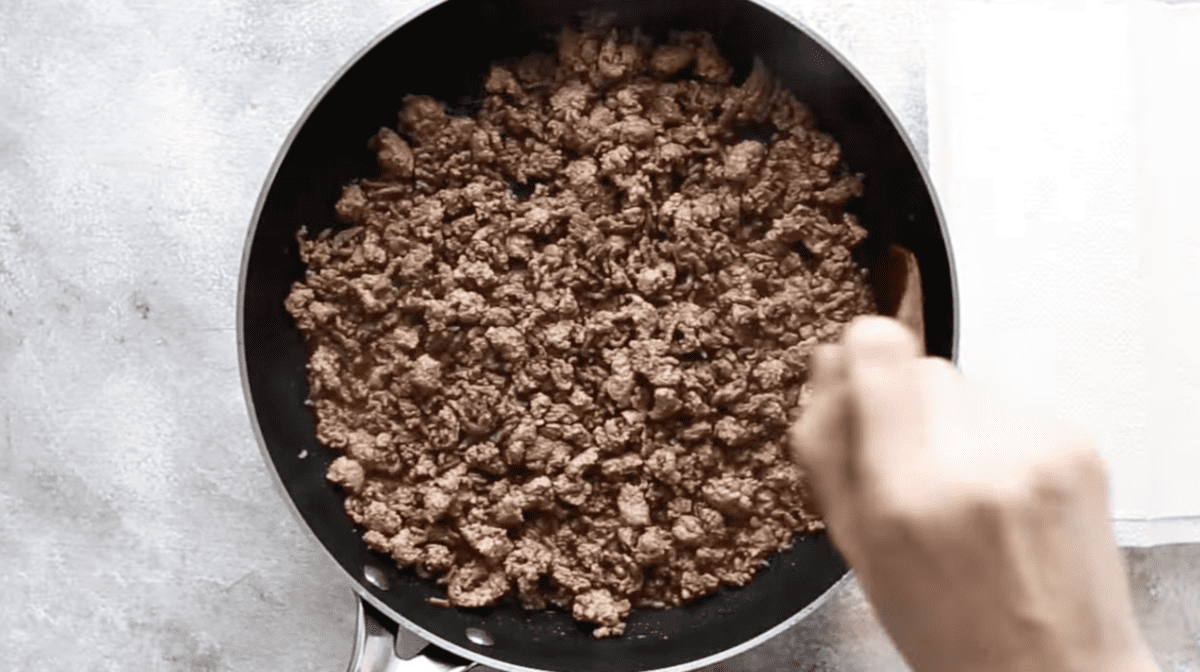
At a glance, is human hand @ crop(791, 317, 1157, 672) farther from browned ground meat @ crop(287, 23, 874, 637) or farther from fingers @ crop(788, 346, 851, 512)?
browned ground meat @ crop(287, 23, 874, 637)

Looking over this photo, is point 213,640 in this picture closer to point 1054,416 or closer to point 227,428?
point 227,428

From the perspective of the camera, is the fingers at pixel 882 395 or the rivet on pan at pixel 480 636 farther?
the rivet on pan at pixel 480 636

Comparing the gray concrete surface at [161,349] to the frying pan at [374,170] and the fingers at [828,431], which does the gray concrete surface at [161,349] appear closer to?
the frying pan at [374,170]

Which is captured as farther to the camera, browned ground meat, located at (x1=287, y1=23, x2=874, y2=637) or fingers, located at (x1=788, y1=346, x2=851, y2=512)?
browned ground meat, located at (x1=287, y1=23, x2=874, y2=637)

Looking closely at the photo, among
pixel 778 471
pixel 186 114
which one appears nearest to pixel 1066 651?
pixel 778 471

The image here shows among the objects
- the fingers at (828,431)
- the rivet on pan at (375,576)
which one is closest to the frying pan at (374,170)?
the rivet on pan at (375,576)

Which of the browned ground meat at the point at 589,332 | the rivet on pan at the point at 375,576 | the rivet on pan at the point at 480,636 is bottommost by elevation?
the rivet on pan at the point at 480,636

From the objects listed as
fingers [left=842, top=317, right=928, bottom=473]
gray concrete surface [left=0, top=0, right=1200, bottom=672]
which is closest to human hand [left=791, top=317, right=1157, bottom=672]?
fingers [left=842, top=317, right=928, bottom=473]
